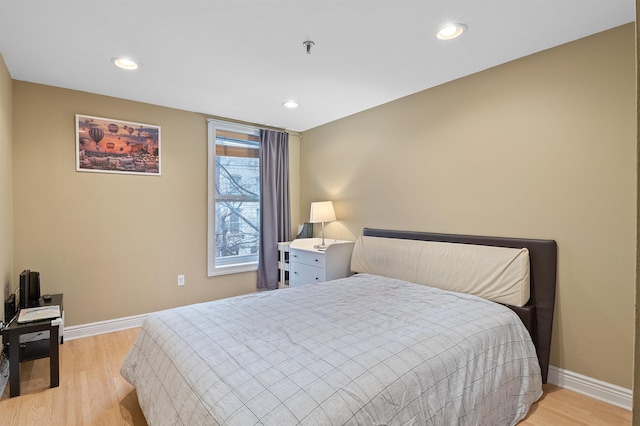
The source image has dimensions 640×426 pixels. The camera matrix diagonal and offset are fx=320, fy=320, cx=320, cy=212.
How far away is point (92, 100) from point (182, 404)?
3.12 metres

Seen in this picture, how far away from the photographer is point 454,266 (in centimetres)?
263

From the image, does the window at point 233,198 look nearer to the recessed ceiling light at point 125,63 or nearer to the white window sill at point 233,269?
the white window sill at point 233,269

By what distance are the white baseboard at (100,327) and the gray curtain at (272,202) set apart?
1496 mm

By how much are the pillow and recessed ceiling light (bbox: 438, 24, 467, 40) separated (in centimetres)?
157

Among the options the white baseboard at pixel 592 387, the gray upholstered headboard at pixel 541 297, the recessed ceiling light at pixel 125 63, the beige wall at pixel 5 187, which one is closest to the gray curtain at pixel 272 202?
the recessed ceiling light at pixel 125 63

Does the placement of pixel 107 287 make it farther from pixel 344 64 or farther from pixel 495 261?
pixel 495 261

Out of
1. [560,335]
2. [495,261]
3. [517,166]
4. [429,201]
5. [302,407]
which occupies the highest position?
[517,166]

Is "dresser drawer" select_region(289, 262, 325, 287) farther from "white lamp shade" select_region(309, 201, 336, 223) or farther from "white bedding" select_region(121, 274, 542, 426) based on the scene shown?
"white bedding" select_region(121, 274, 542, 426)

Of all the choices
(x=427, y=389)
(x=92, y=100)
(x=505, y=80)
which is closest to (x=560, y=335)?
(x=427, y=389)

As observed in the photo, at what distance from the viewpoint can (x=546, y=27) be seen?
2.02 m

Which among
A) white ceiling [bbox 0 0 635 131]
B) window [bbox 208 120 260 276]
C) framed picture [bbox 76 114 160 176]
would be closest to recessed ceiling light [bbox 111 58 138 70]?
white ceiling [bbox 0 0 635 131]

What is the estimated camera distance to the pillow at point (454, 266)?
230 centimetres

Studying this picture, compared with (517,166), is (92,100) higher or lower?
higher

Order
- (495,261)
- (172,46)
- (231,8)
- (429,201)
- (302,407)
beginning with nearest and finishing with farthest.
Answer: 1. (302,407)
2. (231,8)
3. (172,46)
4. (495,261)
5. (429,201)
